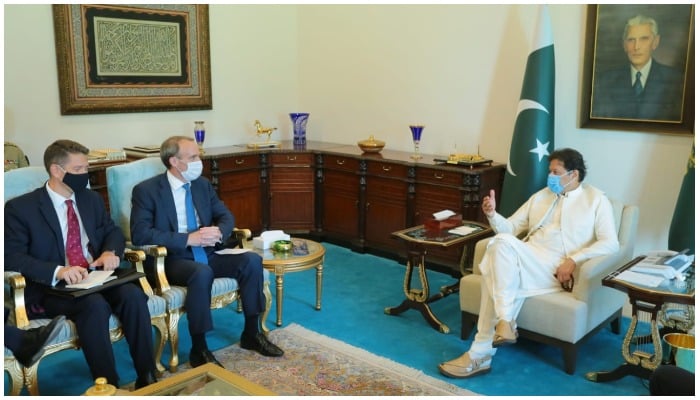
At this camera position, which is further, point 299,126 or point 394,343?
point 299,126

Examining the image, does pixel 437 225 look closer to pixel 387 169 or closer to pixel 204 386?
pixel 387 169

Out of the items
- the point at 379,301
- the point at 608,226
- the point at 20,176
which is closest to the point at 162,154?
the point at 20,176

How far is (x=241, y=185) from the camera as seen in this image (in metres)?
5.41

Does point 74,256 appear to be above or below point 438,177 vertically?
below

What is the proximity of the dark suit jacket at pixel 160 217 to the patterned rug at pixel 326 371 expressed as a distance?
2.08 ft

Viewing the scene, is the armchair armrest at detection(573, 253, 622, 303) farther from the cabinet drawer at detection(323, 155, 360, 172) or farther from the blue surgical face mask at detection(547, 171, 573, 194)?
the cabinet drawer at detection(323, 155, 360, 172)

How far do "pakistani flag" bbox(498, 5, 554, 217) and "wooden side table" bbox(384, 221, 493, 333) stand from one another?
0.54 m

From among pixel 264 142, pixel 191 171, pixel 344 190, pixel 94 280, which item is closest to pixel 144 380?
pixel 94 280

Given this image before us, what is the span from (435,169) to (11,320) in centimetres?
298

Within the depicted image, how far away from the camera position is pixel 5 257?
9.49 feet

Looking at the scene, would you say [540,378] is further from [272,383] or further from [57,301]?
[57,301]

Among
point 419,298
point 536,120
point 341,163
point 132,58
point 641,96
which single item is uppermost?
point 132,58

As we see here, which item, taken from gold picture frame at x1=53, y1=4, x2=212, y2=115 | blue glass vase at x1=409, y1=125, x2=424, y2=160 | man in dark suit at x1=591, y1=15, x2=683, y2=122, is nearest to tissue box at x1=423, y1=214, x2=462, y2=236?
blue glass vase at x1=409, y1=125, x2=424, y2=160

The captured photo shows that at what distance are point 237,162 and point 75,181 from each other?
2.32 m
